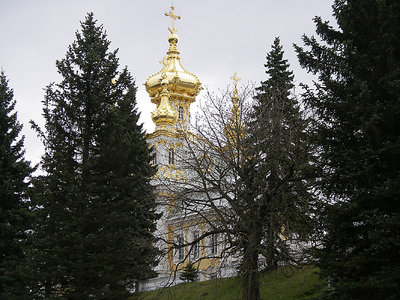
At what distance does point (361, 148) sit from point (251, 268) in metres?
5.92

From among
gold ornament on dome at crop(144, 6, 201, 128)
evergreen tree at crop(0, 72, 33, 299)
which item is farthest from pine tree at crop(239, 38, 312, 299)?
gold ornament on dome at crop(144, 6, 201, 128)

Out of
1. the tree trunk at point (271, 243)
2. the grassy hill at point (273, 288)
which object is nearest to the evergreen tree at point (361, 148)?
the tree trunk at point (271, 243)

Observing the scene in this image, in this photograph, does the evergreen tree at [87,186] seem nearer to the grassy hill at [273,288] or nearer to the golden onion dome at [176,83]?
the grassy hill at [273,288]

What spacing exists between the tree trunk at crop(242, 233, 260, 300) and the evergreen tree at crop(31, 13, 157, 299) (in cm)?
333

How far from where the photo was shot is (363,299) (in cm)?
1156

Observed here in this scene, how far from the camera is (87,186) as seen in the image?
17.4 metres

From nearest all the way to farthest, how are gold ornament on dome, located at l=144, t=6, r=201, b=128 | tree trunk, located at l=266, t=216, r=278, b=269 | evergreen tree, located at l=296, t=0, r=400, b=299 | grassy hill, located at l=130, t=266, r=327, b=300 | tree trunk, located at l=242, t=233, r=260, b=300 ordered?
evergreen tree, located at l=296, t=0, r=400, b=299
tree trunk, located at l=266, t=216, r=278, b=269
tree trunk, located at l=242, t=233, r=260, b=300
grassy hill, located at l=130, t=266, r=327, b=300
gold ornament on dome, located at l=144, t=6, r=201, b=128

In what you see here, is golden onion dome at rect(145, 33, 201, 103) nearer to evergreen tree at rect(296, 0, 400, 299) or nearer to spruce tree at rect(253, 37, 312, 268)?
spruce tree at rect(253, 37, 312, 268)

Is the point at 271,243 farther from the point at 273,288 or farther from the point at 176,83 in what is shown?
the point at 176,83

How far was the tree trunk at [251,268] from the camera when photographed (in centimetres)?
1648

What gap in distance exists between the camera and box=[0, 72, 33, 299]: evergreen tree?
20609 mm

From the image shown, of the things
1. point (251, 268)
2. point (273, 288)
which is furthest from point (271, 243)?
point (273, 288)

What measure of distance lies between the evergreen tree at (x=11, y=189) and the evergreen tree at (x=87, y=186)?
288cm

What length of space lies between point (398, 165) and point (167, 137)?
114 ft
